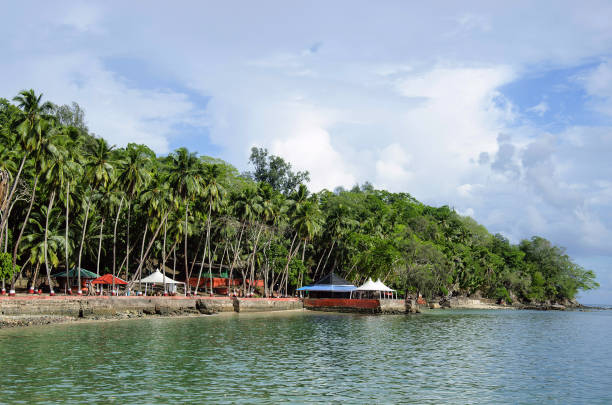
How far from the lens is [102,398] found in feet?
60.1

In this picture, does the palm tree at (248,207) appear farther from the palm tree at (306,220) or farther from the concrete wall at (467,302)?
the concrete wall at (467,302)

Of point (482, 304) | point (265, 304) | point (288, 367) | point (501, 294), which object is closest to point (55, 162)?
point (265, 304)

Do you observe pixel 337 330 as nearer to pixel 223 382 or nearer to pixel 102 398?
pixel 223 382

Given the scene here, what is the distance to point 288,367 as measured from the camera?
2589 centimetres

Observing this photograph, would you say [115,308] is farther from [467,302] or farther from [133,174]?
[467,302]

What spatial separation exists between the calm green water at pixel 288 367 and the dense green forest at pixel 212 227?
14633 millimetres

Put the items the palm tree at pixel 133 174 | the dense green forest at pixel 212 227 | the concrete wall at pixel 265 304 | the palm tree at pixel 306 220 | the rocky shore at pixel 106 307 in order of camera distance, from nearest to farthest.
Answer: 1. the rocky shore at pixel 106 307
2. the dense green forest at pixel 212 227
3. the palm tree at pixel 133 174
4. the concrete wall at pixel 265 304
5. the palm tree at pixel 306 220

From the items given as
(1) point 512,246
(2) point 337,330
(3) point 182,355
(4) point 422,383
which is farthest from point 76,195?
(1) point 512,246

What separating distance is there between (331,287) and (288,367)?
52367mm

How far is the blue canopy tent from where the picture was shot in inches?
3054

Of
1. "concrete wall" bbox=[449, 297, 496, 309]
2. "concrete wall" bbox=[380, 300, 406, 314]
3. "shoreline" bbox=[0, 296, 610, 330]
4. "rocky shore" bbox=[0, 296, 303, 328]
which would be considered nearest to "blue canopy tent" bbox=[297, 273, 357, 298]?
"shoreline" bbox=[0, 296, 610, 330]

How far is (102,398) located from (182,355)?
10264mm

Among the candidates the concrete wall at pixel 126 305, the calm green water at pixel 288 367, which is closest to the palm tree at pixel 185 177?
the concrete wall at pixel 126 305

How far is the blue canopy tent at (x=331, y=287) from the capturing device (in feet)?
254
